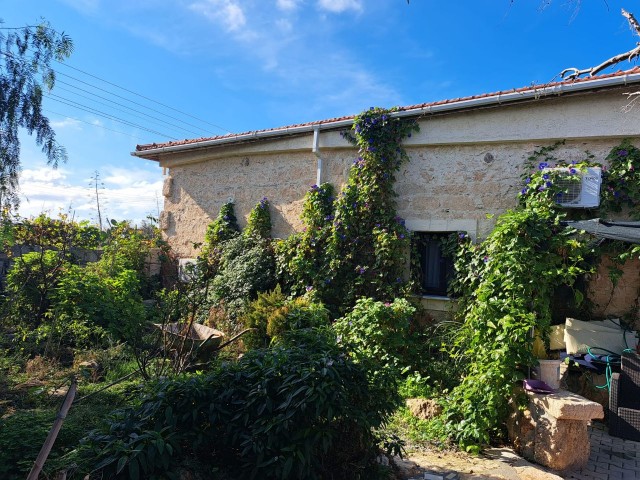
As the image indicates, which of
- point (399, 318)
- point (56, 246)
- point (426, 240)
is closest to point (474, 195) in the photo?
point (426, 240)

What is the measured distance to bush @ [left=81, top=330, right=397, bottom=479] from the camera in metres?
2.57

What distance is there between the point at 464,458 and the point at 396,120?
551cm

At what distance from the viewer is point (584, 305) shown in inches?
247

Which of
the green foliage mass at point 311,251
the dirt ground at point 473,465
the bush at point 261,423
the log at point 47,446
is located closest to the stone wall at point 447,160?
the green foliage mass at point 311,251

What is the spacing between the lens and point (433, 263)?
7.64 metres

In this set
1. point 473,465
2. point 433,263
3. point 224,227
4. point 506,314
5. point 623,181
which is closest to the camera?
point 473,465

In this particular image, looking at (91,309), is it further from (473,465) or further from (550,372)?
(550,372)

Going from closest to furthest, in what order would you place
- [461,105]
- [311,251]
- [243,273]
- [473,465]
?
1. [473,465]
2. [461,105]
3. [311,251]
4. [243,273]

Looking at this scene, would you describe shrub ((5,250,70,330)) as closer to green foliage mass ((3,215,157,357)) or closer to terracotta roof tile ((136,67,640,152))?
green foliage mass ((3,215,157,357))

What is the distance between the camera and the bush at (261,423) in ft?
8.45

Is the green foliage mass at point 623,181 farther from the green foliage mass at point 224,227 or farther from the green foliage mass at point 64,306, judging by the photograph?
the green foliage mass at point 224,227

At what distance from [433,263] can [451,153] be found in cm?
186

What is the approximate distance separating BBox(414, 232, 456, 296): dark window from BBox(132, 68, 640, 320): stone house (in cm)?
13

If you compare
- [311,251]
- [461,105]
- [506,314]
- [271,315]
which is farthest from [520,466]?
[461,105]
